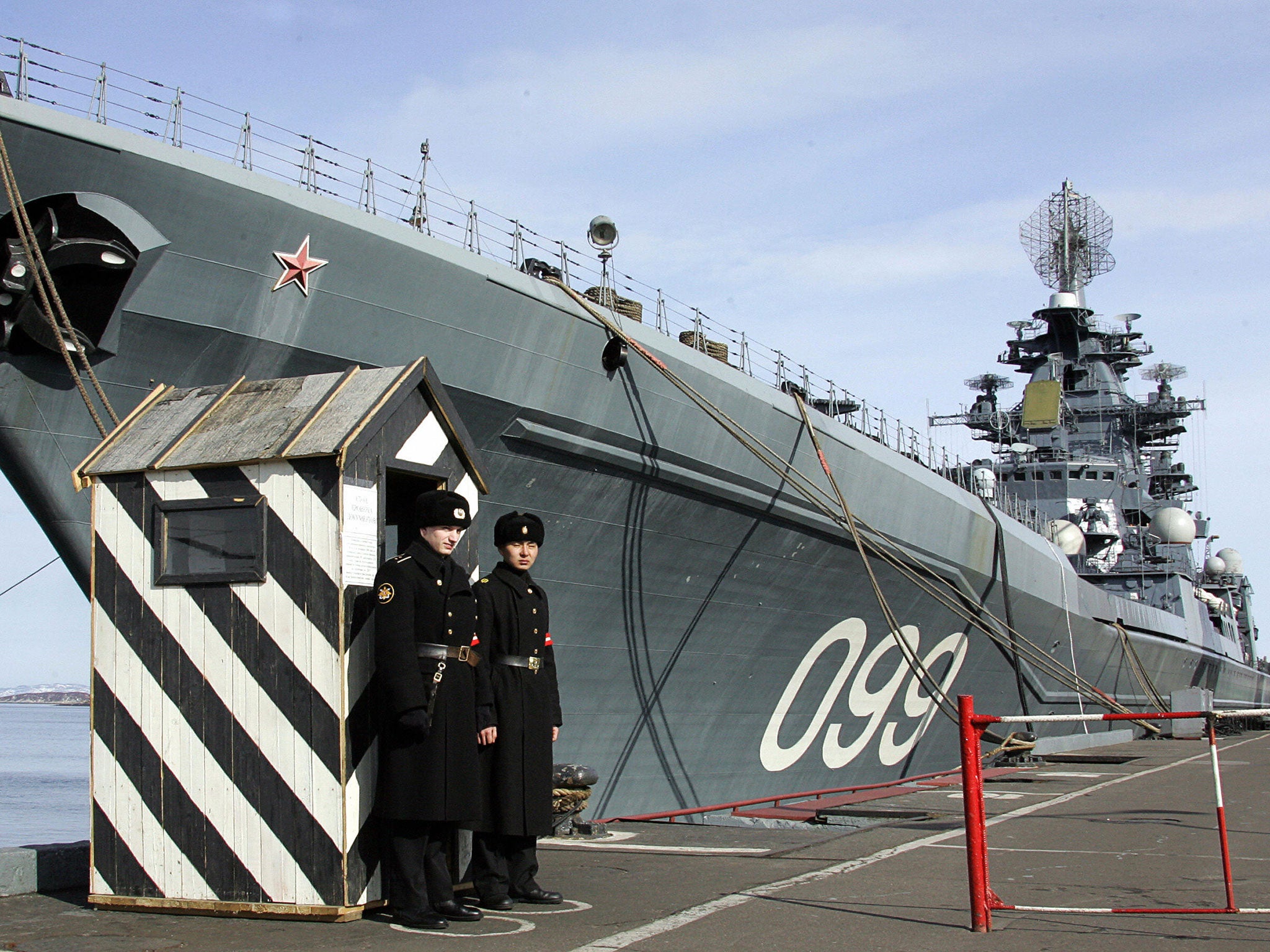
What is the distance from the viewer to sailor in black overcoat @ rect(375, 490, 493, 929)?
4.62 metres

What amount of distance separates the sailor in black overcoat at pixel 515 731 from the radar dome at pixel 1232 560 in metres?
37.1

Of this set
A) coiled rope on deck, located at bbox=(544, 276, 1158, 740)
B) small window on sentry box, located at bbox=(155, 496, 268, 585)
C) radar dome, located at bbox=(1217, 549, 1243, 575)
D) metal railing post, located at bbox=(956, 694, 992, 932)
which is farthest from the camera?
radar dome, located at bbox=(1217, 549, 1243, 575)

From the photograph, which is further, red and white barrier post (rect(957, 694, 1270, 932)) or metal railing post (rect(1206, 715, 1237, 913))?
metal railing post (rect(1206, 715, 1237, 913))

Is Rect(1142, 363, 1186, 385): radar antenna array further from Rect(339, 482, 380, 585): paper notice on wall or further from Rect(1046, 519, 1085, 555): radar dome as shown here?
Rect(339, 482, 380, 585): paper notice on wall

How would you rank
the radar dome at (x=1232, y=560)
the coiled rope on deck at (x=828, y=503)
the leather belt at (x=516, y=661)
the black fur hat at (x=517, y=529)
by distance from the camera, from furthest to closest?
the radar dome at (x=1232, y=560), the coiled rope on deck at (x=828, y=503), the black fur hat at (x=517, y=529), the leather belt at (x=516, y=661)

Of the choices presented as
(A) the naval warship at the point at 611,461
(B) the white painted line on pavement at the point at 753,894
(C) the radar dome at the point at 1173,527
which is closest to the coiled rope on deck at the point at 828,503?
(A) the naval warship at the point at 611,461

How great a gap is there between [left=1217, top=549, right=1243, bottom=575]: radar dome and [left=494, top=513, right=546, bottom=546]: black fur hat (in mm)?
37105

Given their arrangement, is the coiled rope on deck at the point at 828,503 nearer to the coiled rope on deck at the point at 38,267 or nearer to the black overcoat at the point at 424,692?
the coiled rope on deck at the point at 38,267

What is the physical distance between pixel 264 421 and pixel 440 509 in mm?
883

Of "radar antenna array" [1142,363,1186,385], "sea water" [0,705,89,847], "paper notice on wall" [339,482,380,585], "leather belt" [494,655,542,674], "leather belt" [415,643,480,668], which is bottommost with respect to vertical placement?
"sea water" [0,705,89,847]

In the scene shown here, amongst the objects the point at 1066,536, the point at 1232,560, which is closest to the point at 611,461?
the point at 1066,536

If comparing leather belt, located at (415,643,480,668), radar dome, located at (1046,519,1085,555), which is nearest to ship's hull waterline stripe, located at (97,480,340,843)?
leather belt, located at (415,643,480,668)

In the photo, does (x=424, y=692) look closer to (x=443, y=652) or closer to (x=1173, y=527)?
(x=443, y=652)

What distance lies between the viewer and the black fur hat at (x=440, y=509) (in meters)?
5.01
